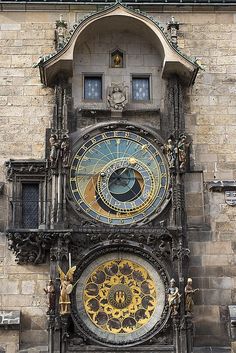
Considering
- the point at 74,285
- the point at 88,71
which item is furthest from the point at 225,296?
the point at 88,71

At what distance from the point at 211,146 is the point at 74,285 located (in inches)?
137

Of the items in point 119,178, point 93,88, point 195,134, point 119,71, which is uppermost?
point 119,71

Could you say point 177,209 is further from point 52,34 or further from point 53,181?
point 52,34

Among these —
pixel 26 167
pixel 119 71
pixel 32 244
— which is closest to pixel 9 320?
pixel 32 244

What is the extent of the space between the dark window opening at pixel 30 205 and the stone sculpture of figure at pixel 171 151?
2278 millimetres

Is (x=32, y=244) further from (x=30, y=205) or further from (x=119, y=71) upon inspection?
(x=119, y=71)

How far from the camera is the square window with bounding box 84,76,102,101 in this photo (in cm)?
1438

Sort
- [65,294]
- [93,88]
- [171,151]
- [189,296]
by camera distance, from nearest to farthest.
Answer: [65,294]
[189,296]
[171,151]
[93,88]

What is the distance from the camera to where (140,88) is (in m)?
14.5

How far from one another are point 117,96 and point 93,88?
50cm

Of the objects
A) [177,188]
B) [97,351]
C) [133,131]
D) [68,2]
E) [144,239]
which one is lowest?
[97,351]

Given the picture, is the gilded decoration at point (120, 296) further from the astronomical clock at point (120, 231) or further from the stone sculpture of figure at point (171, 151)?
the stone sculpture of figure at point (171, 151)

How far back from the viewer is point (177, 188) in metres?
13.4

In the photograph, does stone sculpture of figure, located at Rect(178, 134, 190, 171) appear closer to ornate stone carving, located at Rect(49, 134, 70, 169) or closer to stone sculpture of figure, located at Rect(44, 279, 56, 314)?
ornate stone carving, located at Rect(49, 134, 70, 169)
